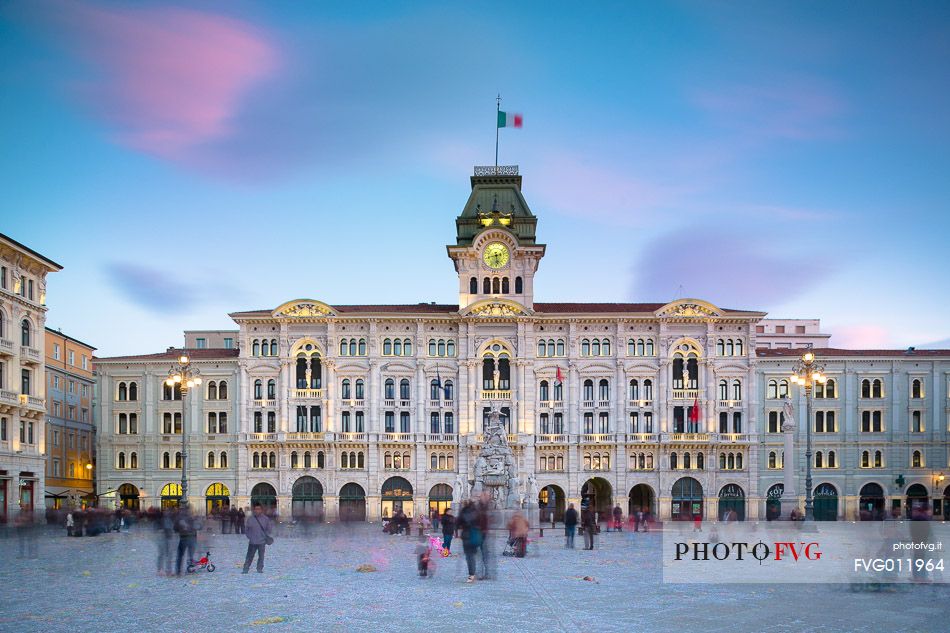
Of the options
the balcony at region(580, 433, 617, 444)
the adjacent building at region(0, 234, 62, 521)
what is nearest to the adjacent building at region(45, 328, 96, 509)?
Result: the adjacent building at region(0, 234, 62, 521)

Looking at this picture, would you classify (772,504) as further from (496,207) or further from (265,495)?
(265,495)

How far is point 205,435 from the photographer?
79188 mm

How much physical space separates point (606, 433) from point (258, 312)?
28.1m

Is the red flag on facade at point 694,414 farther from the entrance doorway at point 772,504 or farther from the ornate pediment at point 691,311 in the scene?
the entrance doorway at point 772,504

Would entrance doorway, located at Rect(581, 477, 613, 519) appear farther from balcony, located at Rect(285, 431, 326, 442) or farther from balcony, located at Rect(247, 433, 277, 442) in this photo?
balcony, located at Rect(247, 433, 277, 442)

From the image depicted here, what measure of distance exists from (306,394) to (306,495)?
764cm

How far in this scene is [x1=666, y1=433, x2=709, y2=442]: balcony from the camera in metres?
75.5

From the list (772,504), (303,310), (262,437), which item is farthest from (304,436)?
(772,504)

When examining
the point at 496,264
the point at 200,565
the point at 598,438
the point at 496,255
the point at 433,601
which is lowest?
the point at 200,565

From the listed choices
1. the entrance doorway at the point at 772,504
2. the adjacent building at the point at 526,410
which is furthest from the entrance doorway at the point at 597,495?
the entrance doorway at the point at 772,504

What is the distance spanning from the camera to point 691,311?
76.5m

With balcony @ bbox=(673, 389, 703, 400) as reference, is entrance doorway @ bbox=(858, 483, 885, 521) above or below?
below

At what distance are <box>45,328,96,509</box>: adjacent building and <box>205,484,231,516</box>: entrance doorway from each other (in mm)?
8506

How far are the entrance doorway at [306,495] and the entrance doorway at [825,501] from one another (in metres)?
38.1
